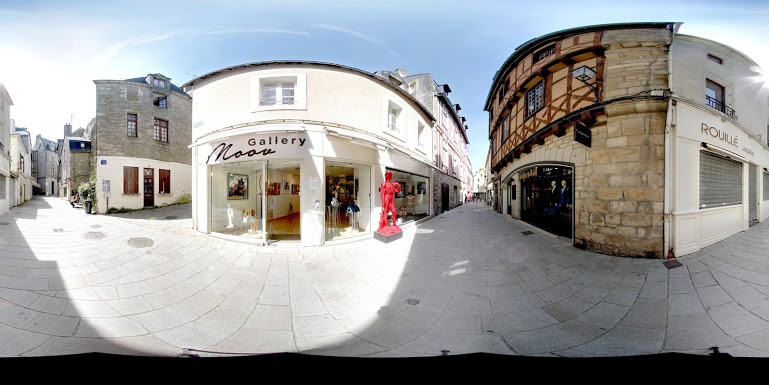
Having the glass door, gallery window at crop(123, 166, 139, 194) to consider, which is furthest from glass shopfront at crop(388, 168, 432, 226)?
gallery window at crop(123, 166, 139, 194)

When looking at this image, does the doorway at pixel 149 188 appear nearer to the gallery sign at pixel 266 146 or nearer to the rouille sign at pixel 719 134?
the gallery sign at pixel 266 146

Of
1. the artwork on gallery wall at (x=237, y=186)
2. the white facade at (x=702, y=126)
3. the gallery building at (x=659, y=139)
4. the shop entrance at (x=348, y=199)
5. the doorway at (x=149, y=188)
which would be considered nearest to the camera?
the white facade at (x=702, y=126)

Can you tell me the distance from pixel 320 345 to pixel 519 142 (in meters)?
9.28

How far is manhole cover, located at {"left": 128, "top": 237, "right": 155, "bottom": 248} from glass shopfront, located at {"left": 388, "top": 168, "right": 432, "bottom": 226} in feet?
21.2

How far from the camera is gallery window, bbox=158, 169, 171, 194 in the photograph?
13.1 meters

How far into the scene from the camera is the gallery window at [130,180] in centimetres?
1193

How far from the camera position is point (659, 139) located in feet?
14.4

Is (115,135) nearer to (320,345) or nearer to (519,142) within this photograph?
(320,345)

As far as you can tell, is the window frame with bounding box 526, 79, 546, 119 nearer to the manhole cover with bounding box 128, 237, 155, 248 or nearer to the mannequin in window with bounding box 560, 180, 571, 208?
the mannequin in window with bounding box 560, 180, 571, 208

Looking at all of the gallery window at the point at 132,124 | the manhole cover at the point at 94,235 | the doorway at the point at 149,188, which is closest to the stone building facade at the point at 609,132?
the manhole cover at the point at 94,235

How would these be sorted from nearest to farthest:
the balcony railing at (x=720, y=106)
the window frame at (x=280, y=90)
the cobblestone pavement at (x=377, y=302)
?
the cobblestone pavement at (x=377, y=302) → the balcony railing at (x=720, y=106) → the window frame at (x=280, y=90)

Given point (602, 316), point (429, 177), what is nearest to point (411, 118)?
point (429, 177)

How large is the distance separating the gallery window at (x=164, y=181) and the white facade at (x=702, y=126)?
19.1 m

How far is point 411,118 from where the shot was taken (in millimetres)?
9531
